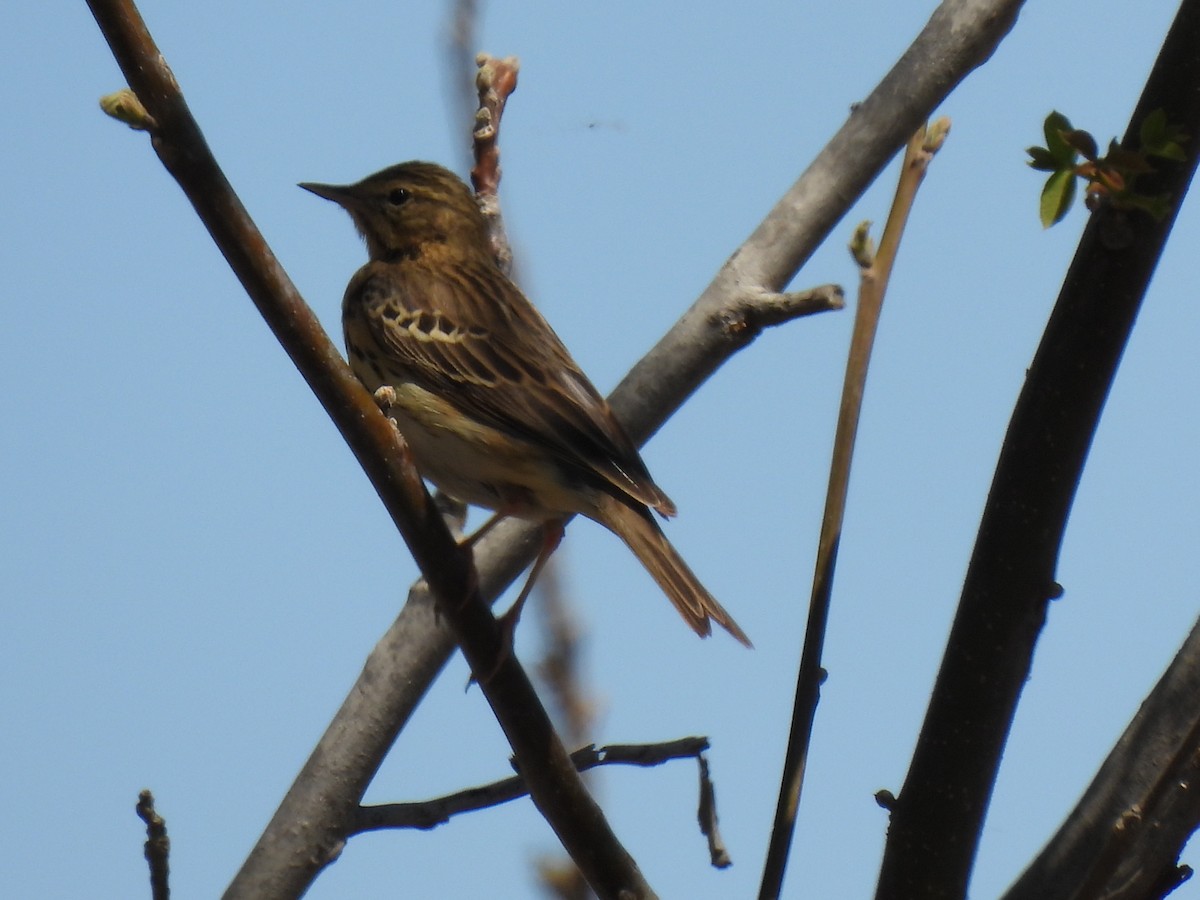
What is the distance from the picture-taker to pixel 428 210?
7.52m

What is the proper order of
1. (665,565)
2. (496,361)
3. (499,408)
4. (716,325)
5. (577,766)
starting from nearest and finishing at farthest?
(577,766)
(716,325)
(665,565)
(499,408)
(496,361)

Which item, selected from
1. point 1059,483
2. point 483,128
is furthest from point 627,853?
point 483,128

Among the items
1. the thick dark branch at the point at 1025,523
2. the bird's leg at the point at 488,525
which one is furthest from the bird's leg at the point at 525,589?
the thick dark branch at the point at 1025,523

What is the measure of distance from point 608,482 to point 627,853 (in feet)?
6.56

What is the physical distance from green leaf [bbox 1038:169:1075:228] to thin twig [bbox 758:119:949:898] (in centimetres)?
56

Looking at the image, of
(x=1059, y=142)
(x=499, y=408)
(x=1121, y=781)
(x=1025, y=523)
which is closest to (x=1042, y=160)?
(x=1059, y=142)

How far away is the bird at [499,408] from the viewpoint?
5477 mm

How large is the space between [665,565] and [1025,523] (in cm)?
226

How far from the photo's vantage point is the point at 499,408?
5875 millimetres

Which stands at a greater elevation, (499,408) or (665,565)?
(499,408)

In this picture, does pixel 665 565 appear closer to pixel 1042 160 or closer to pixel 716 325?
pixel 716 325

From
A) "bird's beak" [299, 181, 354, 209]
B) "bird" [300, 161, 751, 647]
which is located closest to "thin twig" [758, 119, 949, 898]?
"bird" [300, 161, 751, 647]

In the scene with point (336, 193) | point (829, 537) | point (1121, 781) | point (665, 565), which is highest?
point (336, 193)

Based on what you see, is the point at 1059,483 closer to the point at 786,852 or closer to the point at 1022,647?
the point at 1022,647
